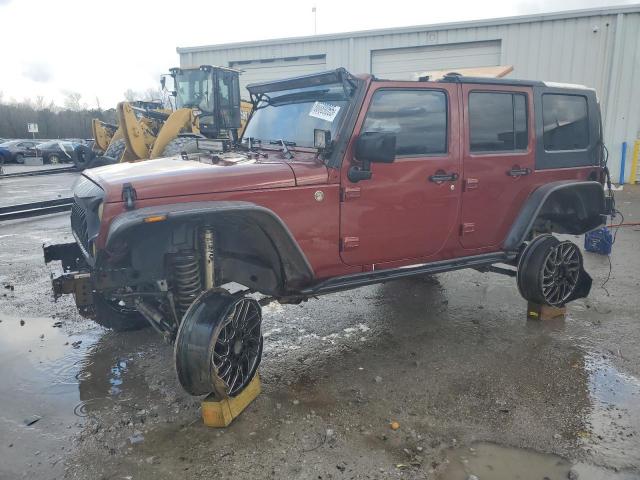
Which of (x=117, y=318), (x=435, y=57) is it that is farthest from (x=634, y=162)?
(x=117, y=318)

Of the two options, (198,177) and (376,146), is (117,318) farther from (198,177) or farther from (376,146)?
(376,146)

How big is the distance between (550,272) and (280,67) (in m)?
14.2

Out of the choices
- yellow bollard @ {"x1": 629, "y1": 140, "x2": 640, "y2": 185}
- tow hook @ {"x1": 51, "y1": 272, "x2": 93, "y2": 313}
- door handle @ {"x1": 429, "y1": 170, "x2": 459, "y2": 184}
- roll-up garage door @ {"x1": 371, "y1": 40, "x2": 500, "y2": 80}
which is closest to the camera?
tow hook @ {"x1": 51, "y1": 272, "x2": 93, "y2": 313}

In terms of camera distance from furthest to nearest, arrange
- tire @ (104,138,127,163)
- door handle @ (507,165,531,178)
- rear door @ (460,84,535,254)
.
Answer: tire @ (104,138,127,163) < door handle @ (507,165,531,178) < rear door @ (460,84,535,254)

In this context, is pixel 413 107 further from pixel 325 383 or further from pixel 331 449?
pixel 331 449

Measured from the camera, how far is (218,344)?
116 inches

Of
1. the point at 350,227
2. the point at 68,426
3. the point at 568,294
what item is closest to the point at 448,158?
the point at 350,227

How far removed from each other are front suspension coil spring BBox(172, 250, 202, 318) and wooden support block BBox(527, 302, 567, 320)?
3.12 meters

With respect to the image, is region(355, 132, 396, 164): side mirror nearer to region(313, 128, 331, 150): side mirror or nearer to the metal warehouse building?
region(313, 128, 331, 150): side mirror

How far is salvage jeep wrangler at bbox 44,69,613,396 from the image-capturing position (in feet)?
9.62

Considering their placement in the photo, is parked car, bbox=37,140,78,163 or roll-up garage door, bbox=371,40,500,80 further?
parked car, bbox=37,140,78,163

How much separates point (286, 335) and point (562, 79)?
13175 millimetres

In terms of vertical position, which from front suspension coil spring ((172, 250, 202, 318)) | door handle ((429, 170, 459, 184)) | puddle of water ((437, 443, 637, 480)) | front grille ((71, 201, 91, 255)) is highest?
door handle ((429, 170, 459, 184))

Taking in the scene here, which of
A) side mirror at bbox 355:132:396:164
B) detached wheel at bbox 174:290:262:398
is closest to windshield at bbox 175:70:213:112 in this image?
side mirror at bbox 355:132:396:164
